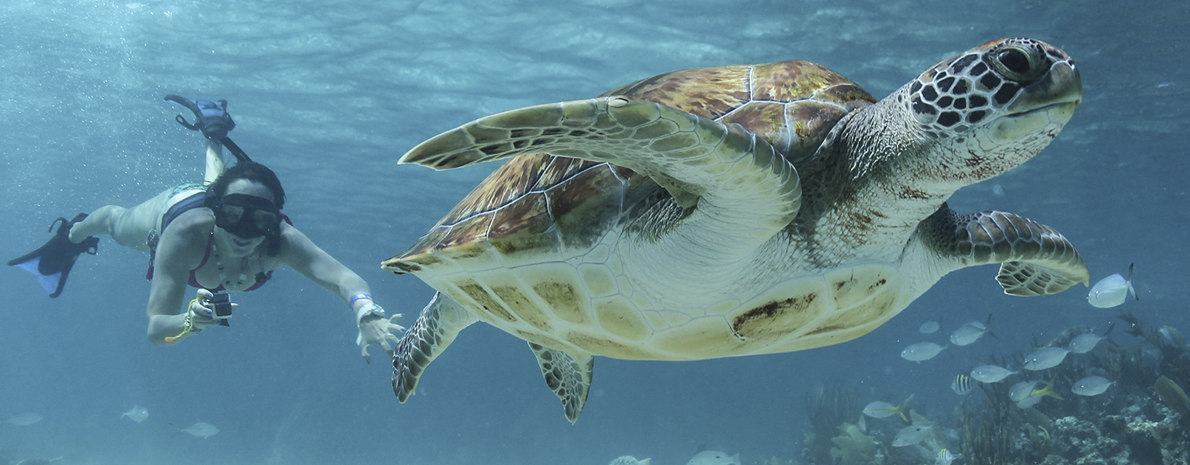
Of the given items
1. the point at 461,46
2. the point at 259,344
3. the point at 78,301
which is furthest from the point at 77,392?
the point at 461,46

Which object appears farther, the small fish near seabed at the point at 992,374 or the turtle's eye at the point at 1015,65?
the small fish near seabed at the point at 992,374

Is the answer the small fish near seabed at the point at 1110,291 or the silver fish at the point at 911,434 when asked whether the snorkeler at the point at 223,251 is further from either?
the small fish near seabed at the point at 1110,291

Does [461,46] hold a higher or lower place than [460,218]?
lower

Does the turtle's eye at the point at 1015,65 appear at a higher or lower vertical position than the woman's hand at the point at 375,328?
higher

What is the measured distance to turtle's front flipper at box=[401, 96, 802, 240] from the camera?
113 centimetres

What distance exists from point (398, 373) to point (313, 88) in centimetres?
1114

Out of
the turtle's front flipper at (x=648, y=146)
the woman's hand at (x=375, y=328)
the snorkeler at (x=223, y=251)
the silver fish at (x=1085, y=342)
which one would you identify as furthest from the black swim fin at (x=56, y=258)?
the silver fish at (x=1085, y=342)

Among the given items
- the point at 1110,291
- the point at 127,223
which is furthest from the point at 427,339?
the point at 1110,291

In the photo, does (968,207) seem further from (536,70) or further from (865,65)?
(536,70)

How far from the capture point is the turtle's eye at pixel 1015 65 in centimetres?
133

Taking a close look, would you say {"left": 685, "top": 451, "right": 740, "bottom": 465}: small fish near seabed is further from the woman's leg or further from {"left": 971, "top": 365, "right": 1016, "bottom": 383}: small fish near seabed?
the woman's leg

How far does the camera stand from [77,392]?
3238 inches

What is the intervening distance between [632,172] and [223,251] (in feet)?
14.1

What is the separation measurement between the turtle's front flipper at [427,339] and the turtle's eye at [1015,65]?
8.50ft
